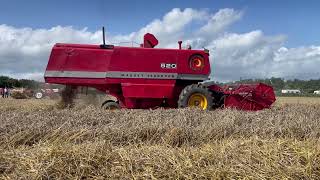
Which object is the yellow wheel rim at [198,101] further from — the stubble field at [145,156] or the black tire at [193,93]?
the stubble field at [145,156]

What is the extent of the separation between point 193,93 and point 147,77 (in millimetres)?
1382

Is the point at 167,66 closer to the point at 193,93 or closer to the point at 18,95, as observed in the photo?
the point at 193,93

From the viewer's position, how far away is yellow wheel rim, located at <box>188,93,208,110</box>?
42.5 feet

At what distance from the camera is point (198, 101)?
43.0 ft

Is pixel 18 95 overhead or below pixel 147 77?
below

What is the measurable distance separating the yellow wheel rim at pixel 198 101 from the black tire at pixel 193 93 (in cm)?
7

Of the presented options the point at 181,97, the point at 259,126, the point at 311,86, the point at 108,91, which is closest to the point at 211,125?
the point at 259,126

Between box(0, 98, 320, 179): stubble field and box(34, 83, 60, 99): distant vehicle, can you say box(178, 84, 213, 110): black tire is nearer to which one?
box(34, 83, 60, 99): distant vehicle

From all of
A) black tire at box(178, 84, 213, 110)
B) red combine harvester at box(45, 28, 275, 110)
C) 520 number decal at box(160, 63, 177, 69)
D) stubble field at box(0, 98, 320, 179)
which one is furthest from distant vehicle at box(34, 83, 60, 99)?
stubble field at box(0, 98, 320, 179)

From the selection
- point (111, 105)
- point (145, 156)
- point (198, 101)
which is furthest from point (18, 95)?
point (145, 156)

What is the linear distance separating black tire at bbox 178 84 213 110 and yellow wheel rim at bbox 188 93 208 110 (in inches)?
2.8

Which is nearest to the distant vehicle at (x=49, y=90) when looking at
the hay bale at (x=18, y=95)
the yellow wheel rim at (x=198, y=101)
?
the yellow wheel rim at (x=198, y=101)

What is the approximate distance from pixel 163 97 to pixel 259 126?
16.5 feet

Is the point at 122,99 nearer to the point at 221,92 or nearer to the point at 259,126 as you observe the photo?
the point at 221,92
